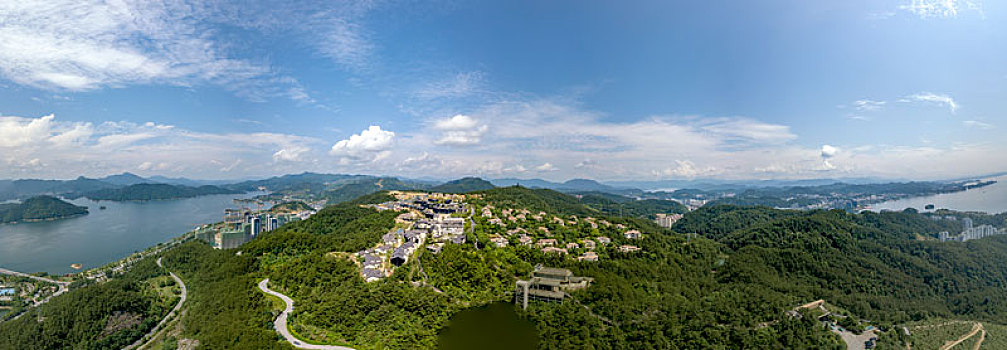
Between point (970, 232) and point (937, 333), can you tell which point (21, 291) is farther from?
point (970, 232)

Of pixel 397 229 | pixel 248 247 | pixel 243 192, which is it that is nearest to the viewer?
pixel 248 247

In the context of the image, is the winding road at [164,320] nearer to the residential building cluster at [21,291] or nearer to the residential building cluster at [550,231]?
the residential building cluster at [21,291]

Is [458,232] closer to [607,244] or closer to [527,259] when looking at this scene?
[527,259]

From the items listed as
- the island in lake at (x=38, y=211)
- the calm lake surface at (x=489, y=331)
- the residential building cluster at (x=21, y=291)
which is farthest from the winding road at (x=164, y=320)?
the island in lake at (x=38, y=211)

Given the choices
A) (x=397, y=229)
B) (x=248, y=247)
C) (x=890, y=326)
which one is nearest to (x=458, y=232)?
(x=397, y=229)

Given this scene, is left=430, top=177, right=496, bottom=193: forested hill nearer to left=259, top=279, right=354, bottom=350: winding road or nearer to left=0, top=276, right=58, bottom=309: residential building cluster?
left=0, top=276, right=58, bottom=309: residential building cluster

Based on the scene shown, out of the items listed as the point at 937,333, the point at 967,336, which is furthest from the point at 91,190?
the point at 967,336
